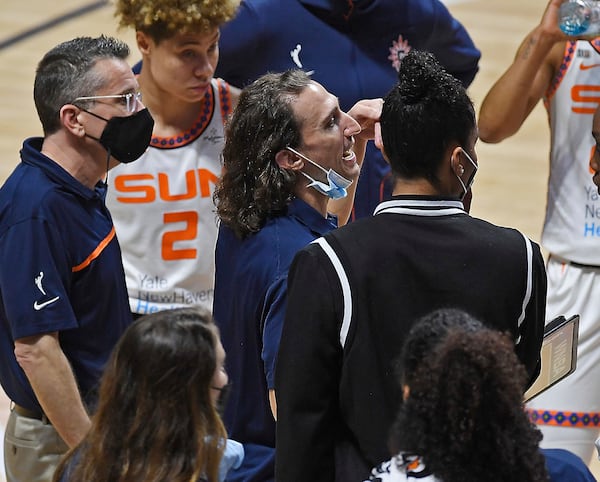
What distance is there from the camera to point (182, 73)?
12.4 feet

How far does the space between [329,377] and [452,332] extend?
1.56 ft

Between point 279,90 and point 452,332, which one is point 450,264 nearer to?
point 452,332

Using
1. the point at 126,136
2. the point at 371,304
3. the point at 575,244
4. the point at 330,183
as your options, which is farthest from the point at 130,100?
the point at 575,244

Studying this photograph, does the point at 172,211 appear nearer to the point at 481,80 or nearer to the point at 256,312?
the point at 256,312

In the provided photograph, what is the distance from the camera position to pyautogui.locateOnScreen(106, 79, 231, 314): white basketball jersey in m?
3.88

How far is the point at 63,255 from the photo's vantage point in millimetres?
2939

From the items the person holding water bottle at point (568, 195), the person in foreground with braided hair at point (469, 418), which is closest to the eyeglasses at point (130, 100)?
the person holding water bottle at point (568, 195)

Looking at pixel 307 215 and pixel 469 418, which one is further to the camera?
pixel 307 215

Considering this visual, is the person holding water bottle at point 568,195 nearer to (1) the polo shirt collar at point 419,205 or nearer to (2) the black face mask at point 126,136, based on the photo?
(2) the black face mask at point 126,136

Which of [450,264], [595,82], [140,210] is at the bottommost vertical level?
[140,210]

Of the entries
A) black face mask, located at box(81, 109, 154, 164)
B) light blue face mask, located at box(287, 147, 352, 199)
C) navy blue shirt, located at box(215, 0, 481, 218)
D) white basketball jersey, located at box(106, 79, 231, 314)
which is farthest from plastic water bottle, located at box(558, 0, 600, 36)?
black face mask, located at box(81, 109, 154, 164)

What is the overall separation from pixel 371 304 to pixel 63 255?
3.13 feet

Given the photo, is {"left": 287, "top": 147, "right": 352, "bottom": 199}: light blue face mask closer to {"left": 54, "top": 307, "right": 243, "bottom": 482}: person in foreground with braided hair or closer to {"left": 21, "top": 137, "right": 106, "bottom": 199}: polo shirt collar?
{"left": 21, "top": 137, "right": 106, "bottom": 199}: polo shirt collar

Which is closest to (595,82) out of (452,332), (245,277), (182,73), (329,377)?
(182,73)
